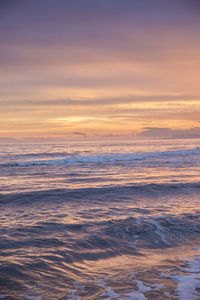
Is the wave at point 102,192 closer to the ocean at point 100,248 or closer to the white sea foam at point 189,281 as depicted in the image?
the ocean at point 100,248

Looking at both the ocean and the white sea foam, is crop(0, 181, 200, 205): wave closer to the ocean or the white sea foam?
the ocean

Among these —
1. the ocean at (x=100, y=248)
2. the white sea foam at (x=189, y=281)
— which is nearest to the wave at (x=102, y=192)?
the ocean at (x=100, y=248)

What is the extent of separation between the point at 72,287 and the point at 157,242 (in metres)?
2.31

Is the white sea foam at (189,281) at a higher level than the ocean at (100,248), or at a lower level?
lower

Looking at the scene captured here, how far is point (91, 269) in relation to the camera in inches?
155

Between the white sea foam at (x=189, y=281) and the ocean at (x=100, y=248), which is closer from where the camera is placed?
the white sea foam at (x=189, y=281)

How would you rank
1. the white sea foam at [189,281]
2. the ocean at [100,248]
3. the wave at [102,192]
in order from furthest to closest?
the wave at [102,192], the ocean at [100,248], the white sea foam at [189,281]

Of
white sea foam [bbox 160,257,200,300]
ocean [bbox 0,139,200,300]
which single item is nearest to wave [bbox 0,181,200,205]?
ocean [bbox 0,139,200,300]

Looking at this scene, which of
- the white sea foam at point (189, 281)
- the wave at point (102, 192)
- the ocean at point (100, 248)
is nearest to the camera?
the white sea foam at point (189, 281)

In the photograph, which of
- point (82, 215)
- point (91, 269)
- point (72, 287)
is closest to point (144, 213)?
point (82, 215)

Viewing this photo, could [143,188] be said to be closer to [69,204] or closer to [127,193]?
[127,193]

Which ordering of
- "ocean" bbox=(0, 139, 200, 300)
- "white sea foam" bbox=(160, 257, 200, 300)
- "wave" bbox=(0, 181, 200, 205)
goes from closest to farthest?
"white sea foam" bbox=(160, 257, 200, 300)
"ocean" bbox=(0, 139, 200, 300)
"wave" bbox=(0, 181, 200, 205)

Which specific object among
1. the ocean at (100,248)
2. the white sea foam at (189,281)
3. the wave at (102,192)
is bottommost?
the white sea foam at (189,281)

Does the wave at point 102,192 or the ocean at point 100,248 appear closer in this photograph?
the ocean at point 100,248
